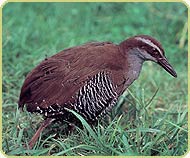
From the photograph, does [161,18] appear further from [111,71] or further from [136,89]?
[111,71]

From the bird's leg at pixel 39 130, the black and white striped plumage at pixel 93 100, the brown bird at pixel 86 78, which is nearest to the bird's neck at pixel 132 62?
the brown bird at pixel 86 78

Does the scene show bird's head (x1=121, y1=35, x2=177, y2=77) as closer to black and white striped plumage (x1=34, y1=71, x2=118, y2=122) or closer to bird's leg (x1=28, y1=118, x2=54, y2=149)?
black and white striped plumage (x1=34, y1=71, x2=118, y2=122)

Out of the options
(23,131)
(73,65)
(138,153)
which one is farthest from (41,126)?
(138,153)

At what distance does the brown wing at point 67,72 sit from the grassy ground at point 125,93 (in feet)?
0.79

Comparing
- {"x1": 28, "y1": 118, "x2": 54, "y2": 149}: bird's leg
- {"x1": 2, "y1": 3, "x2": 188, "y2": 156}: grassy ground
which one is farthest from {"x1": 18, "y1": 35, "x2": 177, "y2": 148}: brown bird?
{"x1": 2, "y1": 3, "x2": 188, "y2": 156}: grassy ground

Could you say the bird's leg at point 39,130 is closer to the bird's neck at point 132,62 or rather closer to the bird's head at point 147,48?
the bird's neck at point 132,62

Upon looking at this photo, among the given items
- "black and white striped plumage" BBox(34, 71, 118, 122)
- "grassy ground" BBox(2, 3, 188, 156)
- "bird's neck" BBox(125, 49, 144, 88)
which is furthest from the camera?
"bird's neck" BBox(125, 49, 144, 88)

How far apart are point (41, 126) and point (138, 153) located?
0.81 metres

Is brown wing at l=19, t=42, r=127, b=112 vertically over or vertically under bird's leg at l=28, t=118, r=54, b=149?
over

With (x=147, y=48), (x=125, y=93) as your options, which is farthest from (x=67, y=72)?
(x=125, y=93)

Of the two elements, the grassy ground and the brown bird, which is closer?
the grassy ground

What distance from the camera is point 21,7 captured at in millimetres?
6301

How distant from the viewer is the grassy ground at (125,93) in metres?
3.31

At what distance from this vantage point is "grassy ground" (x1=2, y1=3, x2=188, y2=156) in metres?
3.31
